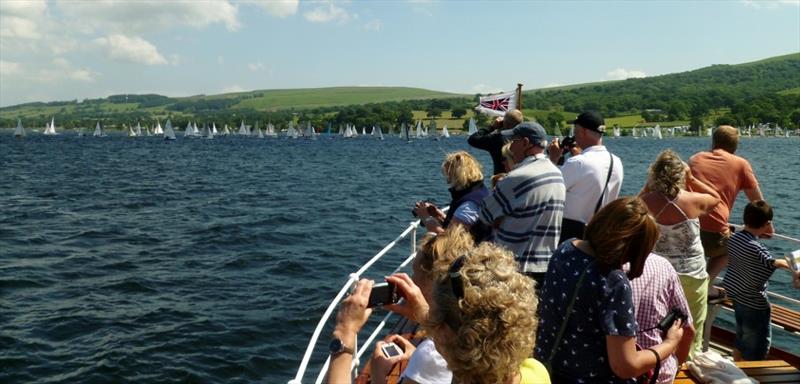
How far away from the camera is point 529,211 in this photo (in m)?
4.16

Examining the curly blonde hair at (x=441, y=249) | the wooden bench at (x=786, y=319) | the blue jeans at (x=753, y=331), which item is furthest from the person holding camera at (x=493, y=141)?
the curly blonde hair at (x=441, y=249)

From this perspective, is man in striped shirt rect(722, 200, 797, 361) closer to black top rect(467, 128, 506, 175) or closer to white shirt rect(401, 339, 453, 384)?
black top rect(467, 128, 506, 175)

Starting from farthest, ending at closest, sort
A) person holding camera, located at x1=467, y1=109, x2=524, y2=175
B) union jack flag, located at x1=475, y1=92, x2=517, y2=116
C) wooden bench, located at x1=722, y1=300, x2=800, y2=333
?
union jack flag, located at x1=475, y1=92, x2=517, y2=116 < person holding camera, located at x1=467, y1=109, x2=524, y2=175 < wooden bench, located at x1=722, y1=300, x2=800, y2=333

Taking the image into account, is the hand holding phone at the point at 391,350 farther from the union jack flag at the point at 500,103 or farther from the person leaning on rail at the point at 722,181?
the union jack flag at the point at 500,103

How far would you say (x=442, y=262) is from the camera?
9.20 feet

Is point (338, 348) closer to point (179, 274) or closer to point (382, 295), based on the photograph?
point (382, 295)

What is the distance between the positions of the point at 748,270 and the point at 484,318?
13.0ft

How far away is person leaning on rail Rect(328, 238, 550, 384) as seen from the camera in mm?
2062

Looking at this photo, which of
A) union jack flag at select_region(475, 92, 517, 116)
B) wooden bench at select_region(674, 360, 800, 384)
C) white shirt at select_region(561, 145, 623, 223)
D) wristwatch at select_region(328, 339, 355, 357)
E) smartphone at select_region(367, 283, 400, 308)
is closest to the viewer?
wristwatch at select_region(328, 339, 355, 357)

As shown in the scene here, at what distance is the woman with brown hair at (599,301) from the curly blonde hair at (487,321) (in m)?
0.70

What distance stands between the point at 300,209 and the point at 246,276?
11.6 metres

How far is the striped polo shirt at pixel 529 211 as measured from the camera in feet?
13.6

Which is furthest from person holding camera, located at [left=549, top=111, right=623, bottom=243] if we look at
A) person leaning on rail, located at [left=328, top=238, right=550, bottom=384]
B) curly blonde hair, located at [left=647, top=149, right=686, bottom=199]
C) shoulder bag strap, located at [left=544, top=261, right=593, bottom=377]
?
person leaning on rail, located at [left=328, top=238, right=550, bottom=384]

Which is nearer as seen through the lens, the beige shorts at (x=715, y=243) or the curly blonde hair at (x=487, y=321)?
the curly blonde hair at (x=487, y=321)
